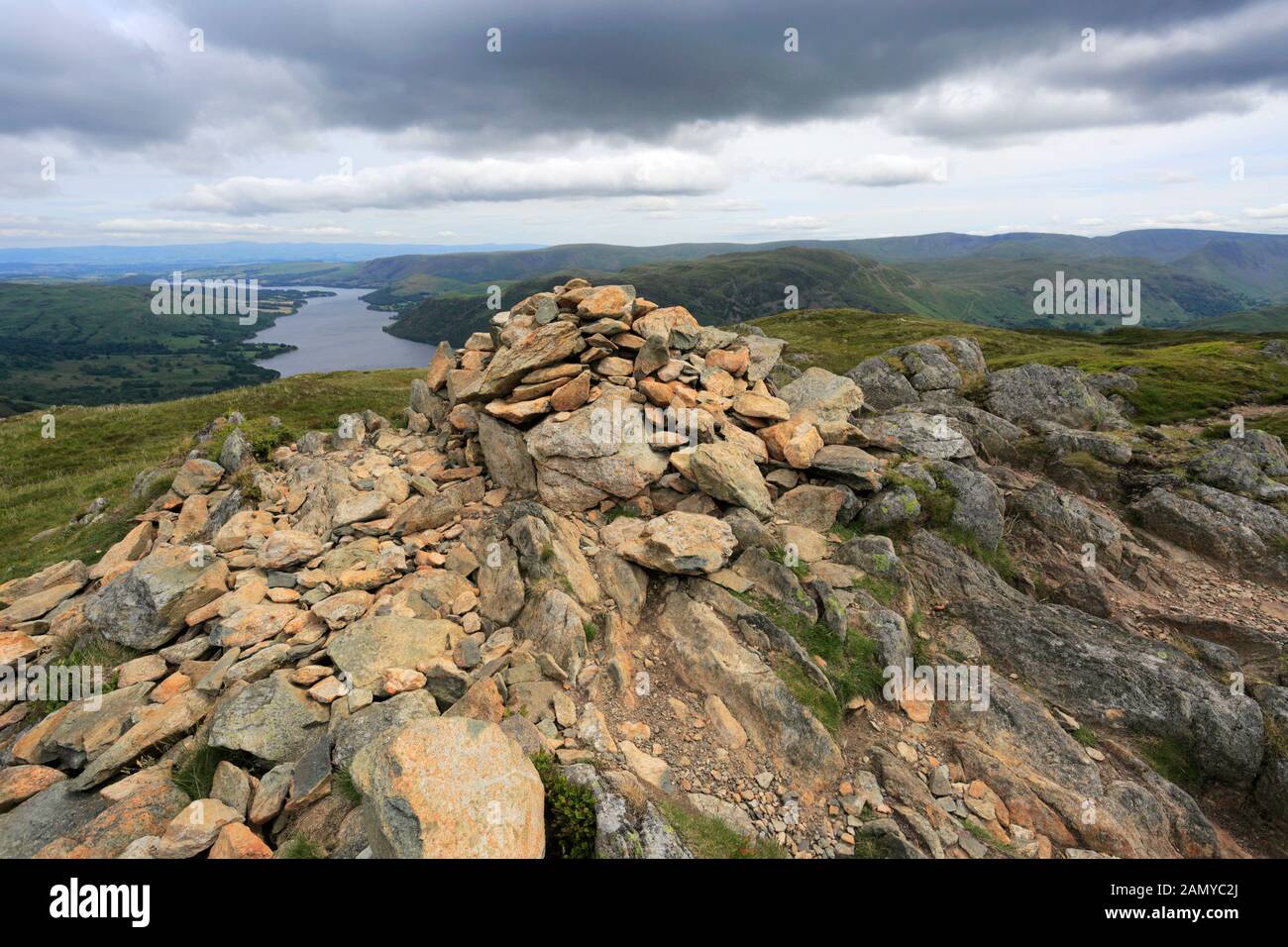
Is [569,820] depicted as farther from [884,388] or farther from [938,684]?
[884,388]

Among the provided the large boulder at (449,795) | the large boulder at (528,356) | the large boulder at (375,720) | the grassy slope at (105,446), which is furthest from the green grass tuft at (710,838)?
the grassy slope at (105,446)

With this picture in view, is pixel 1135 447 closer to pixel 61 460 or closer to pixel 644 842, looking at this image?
pixel 644 842

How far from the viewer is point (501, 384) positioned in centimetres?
1859

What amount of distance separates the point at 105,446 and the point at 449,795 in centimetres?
6145

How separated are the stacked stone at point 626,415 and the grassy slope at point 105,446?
31.7 feet

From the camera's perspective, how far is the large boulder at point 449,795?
7277 millimetres

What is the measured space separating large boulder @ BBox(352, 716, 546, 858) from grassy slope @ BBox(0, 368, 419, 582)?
63.9 feet

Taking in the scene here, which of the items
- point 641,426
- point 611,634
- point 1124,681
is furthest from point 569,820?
point 1124,681

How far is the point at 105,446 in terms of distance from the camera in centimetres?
4831

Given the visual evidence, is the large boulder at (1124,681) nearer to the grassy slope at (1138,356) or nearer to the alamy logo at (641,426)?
the alamy logo at (641,426)

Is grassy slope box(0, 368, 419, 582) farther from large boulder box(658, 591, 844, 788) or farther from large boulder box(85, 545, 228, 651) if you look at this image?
large boulder box(658, 591, 844, 788)
